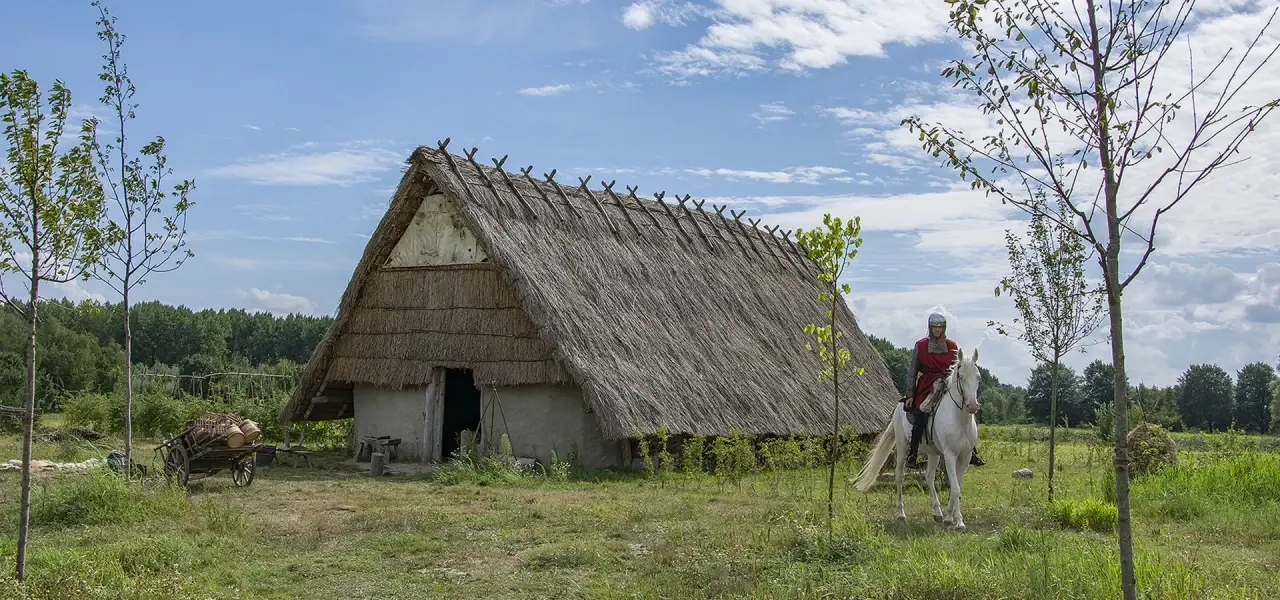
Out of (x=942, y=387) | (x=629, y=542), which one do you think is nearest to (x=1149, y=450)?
(x=942, y=387)

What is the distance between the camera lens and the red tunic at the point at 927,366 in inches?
414

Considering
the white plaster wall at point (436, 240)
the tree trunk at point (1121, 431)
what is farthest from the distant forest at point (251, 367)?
the tree trunk at point (1121, 431)

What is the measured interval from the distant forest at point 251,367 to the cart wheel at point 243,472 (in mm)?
11570

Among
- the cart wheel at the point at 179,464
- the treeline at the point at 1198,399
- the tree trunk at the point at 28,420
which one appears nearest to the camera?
the tree trunk at the point at 28,420

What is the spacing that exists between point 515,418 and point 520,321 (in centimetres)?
152

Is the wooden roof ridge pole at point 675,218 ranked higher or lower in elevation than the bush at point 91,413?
higher

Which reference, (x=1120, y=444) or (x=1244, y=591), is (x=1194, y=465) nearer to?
(x=1244, y=591)

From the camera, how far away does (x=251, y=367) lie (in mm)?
37875

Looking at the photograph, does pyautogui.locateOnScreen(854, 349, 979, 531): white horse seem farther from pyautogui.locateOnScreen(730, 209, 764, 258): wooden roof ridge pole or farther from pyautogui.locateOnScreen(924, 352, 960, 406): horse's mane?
pyautogui.locateOnScreen(730, 209, 764, 258): wooden roof ridge pole

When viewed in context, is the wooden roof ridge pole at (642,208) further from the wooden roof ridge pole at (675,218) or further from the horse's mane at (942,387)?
the horse's mane at (942,387)

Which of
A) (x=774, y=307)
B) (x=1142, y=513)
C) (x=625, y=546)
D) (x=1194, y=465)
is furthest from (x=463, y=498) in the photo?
(x=774, y=307)

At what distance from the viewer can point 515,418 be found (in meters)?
16.2

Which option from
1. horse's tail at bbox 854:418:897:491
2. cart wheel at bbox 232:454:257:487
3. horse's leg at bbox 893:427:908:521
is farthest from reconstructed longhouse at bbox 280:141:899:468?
horse's leg at bbox 893:427:908:521

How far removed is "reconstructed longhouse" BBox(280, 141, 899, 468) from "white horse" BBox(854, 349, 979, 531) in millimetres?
4866
